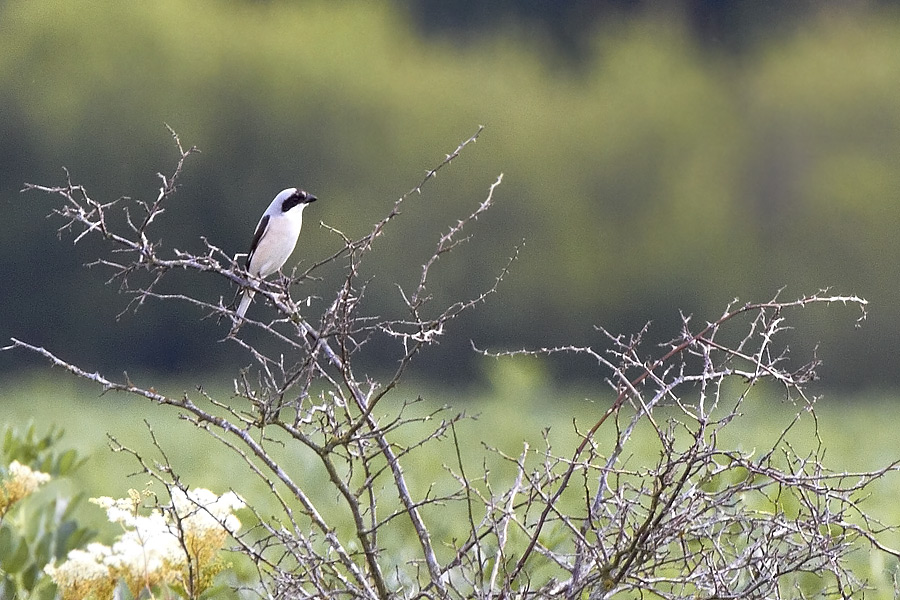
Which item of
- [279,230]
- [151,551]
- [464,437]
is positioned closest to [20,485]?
[151,551]

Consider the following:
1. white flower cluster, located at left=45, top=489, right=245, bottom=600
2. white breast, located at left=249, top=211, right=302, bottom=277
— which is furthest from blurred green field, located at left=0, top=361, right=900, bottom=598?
white flower cluster, located at left=45, top=489, right=245, bottom=600

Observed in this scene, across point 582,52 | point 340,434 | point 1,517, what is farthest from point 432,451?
point 582,52

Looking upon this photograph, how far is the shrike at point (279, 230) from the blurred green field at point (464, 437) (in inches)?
37.8

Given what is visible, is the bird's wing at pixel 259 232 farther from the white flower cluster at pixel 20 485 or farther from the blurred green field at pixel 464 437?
the white flower cluster at pixel 20 485

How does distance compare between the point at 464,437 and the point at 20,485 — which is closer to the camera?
the point at 20,485

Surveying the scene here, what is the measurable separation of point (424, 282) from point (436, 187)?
21.7 metres

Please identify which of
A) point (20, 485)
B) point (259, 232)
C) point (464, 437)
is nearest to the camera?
point (20, 485)

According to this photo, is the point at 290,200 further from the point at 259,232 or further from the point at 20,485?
the point at 20,485

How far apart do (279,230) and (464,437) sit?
190 inches

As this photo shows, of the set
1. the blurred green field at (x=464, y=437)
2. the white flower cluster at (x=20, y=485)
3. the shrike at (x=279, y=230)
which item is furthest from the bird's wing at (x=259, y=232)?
the white flower cluster at (x=20, y=485)

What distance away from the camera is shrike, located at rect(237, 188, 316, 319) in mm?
4812

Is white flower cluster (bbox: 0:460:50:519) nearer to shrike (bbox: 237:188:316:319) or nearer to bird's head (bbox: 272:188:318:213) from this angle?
shrike (bbox: 237:188:316:319)

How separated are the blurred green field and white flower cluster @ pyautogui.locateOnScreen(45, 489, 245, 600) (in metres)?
1.35

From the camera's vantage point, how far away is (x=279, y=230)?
4.82 metres
